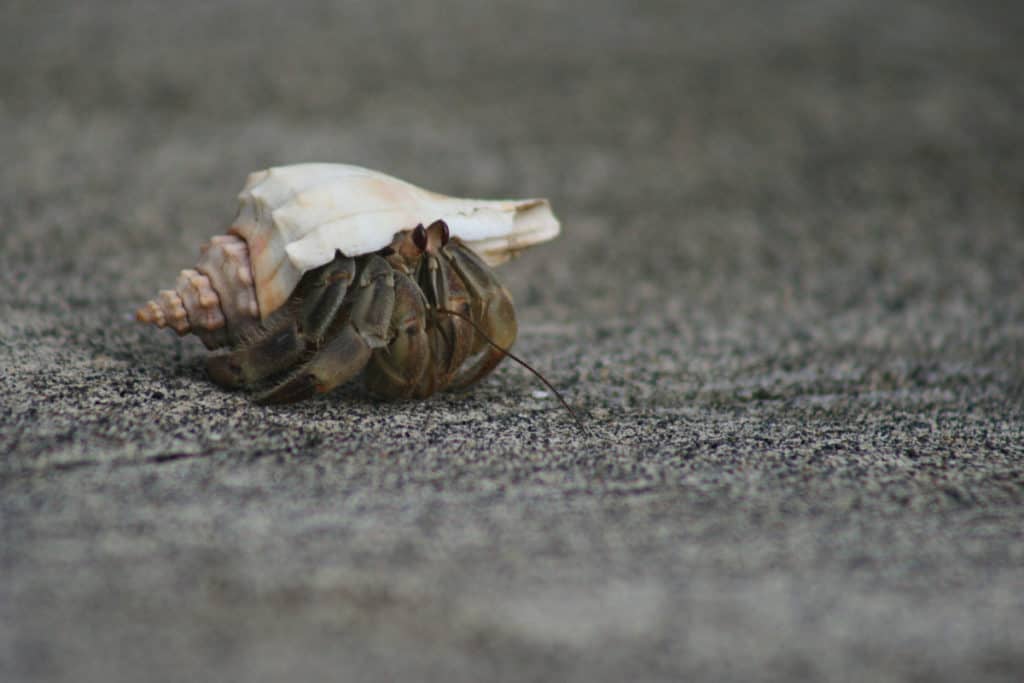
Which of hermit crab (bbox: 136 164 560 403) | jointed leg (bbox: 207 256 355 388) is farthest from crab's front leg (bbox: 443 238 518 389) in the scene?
jointed leg (bbox: 207 256 355 388)

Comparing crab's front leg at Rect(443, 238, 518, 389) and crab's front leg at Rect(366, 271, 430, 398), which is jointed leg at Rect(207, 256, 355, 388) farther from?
crab's front leg at Rect(443, 238, 518, 389)

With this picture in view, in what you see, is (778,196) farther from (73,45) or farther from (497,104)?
(73,45)

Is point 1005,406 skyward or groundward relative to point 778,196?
groundward

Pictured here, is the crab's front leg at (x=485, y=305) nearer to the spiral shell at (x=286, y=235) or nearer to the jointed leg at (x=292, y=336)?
the spiral shell at (x=286, y=235)

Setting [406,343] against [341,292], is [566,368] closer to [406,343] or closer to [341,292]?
[406,343]

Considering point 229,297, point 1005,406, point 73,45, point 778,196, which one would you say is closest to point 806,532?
point 1005,406

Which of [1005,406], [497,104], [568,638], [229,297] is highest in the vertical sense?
[497,104]

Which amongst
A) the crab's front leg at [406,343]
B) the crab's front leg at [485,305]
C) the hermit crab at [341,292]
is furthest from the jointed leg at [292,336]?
the crab's front leg at [485,305]

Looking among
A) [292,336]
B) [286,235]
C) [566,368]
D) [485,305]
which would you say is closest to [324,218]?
[286,235]
